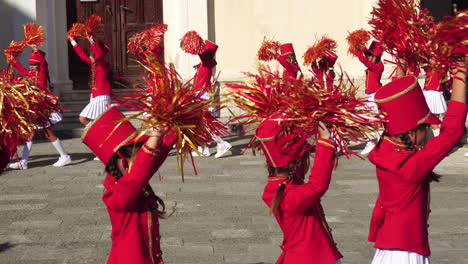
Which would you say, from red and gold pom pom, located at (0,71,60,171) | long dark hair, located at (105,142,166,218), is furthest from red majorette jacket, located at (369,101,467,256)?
red and gold pom pom, located at (0,71,60,171)

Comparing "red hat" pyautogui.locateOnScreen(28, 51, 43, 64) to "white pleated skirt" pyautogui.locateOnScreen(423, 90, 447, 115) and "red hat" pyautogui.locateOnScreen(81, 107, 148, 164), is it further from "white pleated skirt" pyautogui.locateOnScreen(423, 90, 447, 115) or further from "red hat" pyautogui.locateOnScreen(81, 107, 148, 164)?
"red hat" pyautogui.locateOnScreen(81, 107, 148, 164)

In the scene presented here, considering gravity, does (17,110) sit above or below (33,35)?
below

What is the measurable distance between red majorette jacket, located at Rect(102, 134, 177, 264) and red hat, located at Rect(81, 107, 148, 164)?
0.15m

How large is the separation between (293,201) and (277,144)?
0.98ft

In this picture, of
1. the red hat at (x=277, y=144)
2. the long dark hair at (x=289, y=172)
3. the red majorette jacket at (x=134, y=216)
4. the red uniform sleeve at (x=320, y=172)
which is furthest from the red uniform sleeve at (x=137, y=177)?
the red uniform sleeve at (x=320, y=172)

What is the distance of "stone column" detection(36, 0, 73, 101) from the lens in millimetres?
15664

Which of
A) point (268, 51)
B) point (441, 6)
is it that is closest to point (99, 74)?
point (268, 51)

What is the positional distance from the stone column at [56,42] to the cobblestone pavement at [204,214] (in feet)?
15.3

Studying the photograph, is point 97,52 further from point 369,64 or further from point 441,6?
point 441,6

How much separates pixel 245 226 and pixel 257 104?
11.2 feet

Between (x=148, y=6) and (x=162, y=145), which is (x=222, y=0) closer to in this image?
(x=148, y=6)

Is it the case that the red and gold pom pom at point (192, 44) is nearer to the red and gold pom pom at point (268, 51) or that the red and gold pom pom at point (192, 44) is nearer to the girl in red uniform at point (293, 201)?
the red and gold pom pom at point (268, 51)

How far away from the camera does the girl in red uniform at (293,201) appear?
423 centimetres

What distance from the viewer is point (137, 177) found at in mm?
4129
